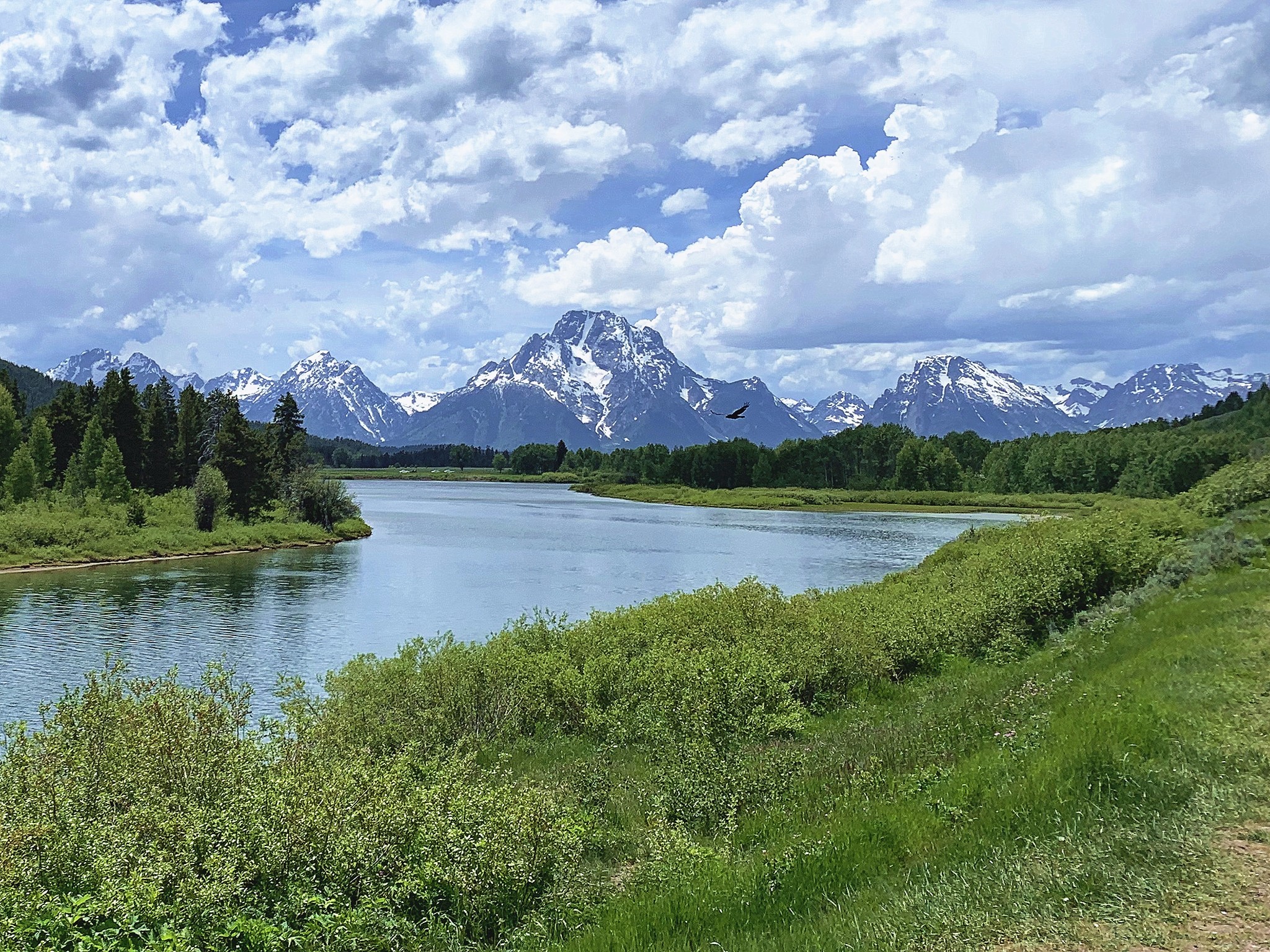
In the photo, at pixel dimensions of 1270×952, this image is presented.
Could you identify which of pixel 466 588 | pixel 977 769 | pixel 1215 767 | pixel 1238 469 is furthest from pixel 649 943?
pixel 1238 469

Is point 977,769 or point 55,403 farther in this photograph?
point 55,403

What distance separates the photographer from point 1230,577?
90.2 ft

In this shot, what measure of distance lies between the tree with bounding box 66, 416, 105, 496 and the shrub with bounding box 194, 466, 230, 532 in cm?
1016

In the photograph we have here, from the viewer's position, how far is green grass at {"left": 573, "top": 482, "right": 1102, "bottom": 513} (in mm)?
161625

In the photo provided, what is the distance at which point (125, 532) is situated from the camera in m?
81.0

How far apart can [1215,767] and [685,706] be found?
928 cm

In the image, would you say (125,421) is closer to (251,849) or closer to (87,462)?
(87,462)

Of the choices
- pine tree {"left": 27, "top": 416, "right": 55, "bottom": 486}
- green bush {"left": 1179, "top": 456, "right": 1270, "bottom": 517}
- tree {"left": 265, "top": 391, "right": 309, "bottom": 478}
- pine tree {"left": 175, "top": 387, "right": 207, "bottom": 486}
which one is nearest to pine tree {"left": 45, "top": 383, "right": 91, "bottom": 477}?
pine tree {"left": 27, "top": 416, "right": 55, "bottom": 486}

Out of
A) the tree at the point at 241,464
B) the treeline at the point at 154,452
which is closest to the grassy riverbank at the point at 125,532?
the treeline at the point at 154,452

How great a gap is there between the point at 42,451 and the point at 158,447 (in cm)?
1605

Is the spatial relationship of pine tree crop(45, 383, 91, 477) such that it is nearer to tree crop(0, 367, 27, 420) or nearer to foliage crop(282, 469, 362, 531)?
tree crop(0, 367, 27, 420)

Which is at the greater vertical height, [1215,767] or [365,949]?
[1215,767]

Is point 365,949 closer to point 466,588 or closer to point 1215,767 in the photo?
point 1215,767

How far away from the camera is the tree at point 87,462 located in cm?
8869
